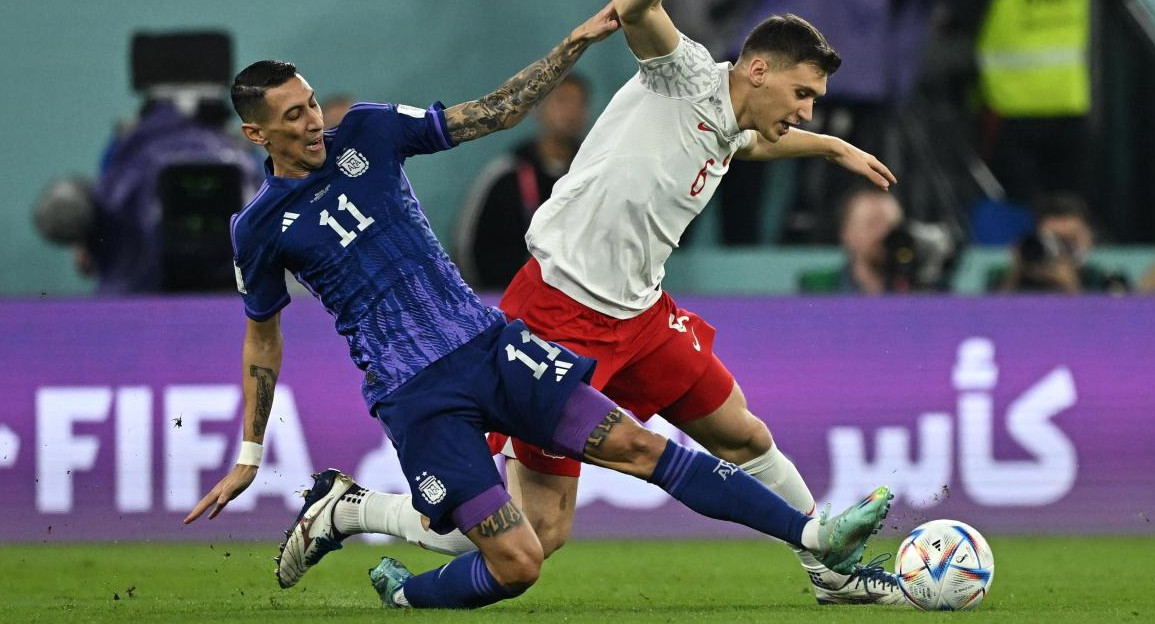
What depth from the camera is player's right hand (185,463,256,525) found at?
20.6 ft

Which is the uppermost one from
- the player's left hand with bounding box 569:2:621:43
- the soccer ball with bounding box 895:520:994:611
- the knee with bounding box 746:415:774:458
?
the player's left hand with bounding box 569:2:621:43

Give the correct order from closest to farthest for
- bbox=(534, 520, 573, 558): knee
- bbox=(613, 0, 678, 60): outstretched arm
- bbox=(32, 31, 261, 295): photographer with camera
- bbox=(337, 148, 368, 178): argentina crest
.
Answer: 1. bbox=(613, 0, 678, 60): outstretched arm
2. bbox=(337, 148, 368, 178): argentina crest
3. bbox=(534, 520, 573, 558): knee
4. bbox=(32, 31, 261, 295): photographer with camera

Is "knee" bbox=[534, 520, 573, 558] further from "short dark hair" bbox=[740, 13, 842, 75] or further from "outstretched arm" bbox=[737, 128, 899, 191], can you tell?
"short dark hair" bbox=[740, 13, 842, 75]

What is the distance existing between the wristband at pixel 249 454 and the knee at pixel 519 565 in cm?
91

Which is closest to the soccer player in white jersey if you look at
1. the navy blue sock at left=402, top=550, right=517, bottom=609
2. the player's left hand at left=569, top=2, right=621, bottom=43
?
the player's left hand at left=569, top=2, right=621, bottom=43

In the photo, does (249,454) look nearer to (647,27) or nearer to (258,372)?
(258,372)

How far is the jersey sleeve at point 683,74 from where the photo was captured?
639cm

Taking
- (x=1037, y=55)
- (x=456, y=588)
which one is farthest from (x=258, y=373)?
(x=1037, y=55)

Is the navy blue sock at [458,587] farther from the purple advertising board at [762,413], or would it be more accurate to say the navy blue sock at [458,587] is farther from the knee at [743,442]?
the purple advertising board at [762,413]

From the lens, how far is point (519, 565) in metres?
6.17

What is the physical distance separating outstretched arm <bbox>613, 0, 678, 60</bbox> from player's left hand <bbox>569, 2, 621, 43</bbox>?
0.11 ft

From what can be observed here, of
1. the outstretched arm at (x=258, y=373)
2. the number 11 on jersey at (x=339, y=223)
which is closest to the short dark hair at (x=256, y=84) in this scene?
the number 11 on jersey at (x=339, y=223)

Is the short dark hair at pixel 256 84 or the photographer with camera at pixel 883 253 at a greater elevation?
the short dark hair at pixel 256 84

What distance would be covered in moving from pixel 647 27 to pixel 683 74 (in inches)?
12.4
